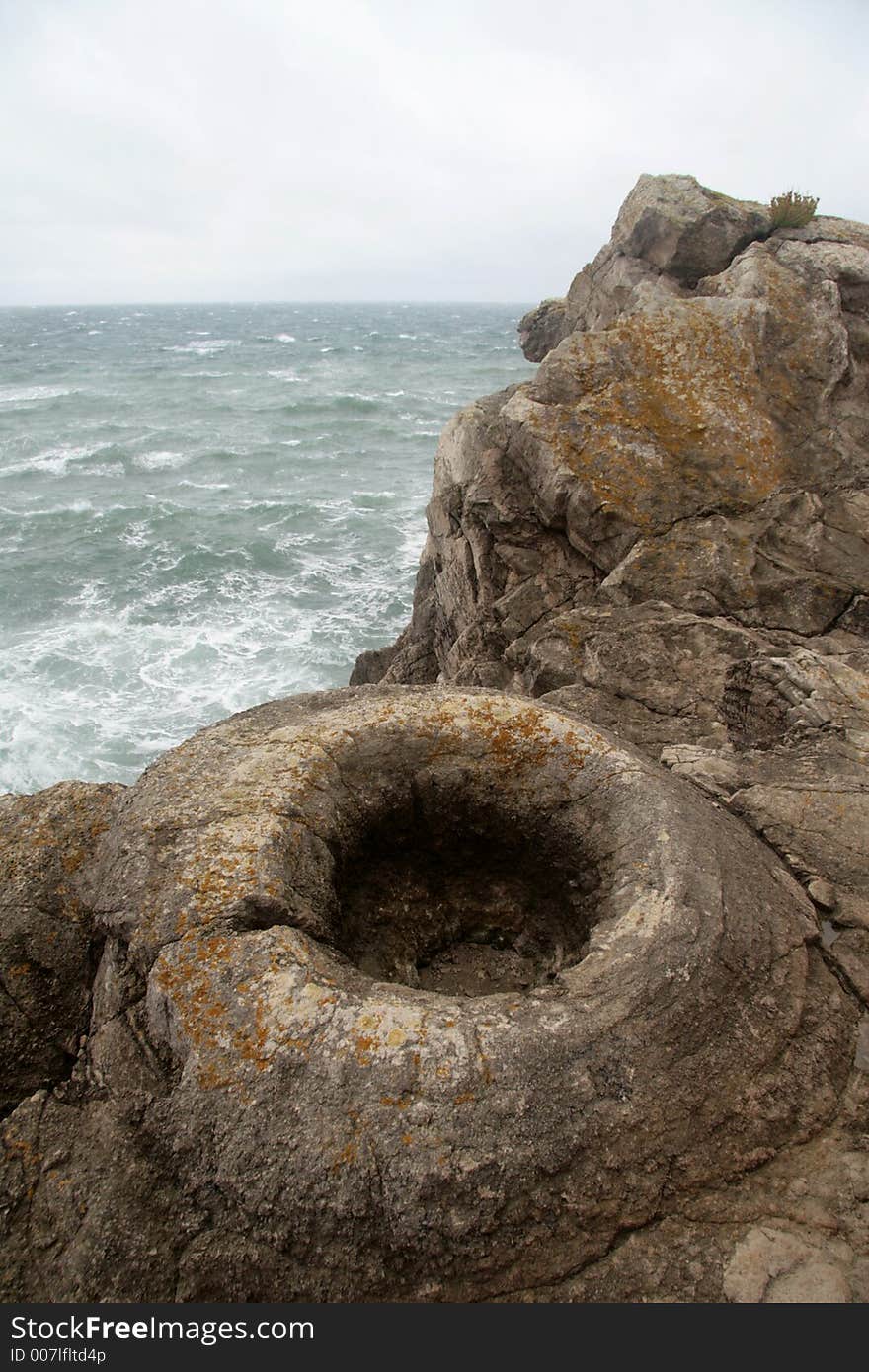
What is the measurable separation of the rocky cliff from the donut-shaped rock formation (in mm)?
21

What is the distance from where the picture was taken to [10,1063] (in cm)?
539

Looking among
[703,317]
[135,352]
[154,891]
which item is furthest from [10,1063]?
[135,352]

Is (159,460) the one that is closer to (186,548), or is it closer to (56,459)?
(56,459)

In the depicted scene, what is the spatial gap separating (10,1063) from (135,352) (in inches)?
5016

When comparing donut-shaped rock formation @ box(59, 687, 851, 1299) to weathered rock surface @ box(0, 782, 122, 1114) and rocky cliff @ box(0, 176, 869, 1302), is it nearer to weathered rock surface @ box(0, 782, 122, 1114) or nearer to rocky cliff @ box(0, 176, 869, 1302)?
rocky cliff @ box(0, 176, 869, 1302)

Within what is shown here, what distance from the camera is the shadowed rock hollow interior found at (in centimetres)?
660

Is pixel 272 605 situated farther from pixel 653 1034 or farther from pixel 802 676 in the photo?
pixel 653 1034

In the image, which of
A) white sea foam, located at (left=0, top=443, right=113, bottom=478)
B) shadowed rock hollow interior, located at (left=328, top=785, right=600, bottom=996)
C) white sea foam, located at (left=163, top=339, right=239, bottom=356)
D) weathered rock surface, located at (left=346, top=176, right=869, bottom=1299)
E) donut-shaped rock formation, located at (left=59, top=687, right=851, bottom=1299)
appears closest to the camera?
donut-shaped rock formation, located at (left=59, top=687, right=851, bottom=1299)

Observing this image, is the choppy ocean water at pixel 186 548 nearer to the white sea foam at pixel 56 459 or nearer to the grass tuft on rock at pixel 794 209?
the white sea foam at pixel 56 459

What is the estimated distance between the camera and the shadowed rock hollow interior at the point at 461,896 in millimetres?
6598

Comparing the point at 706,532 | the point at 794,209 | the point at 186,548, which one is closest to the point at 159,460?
the point at 186,548

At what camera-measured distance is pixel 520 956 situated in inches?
272

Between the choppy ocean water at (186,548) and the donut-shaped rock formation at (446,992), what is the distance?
1588cm

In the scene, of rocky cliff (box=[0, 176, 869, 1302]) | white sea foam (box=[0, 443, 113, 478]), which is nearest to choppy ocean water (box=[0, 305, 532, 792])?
white sea foam (box=[0, 443, 113, 478])
